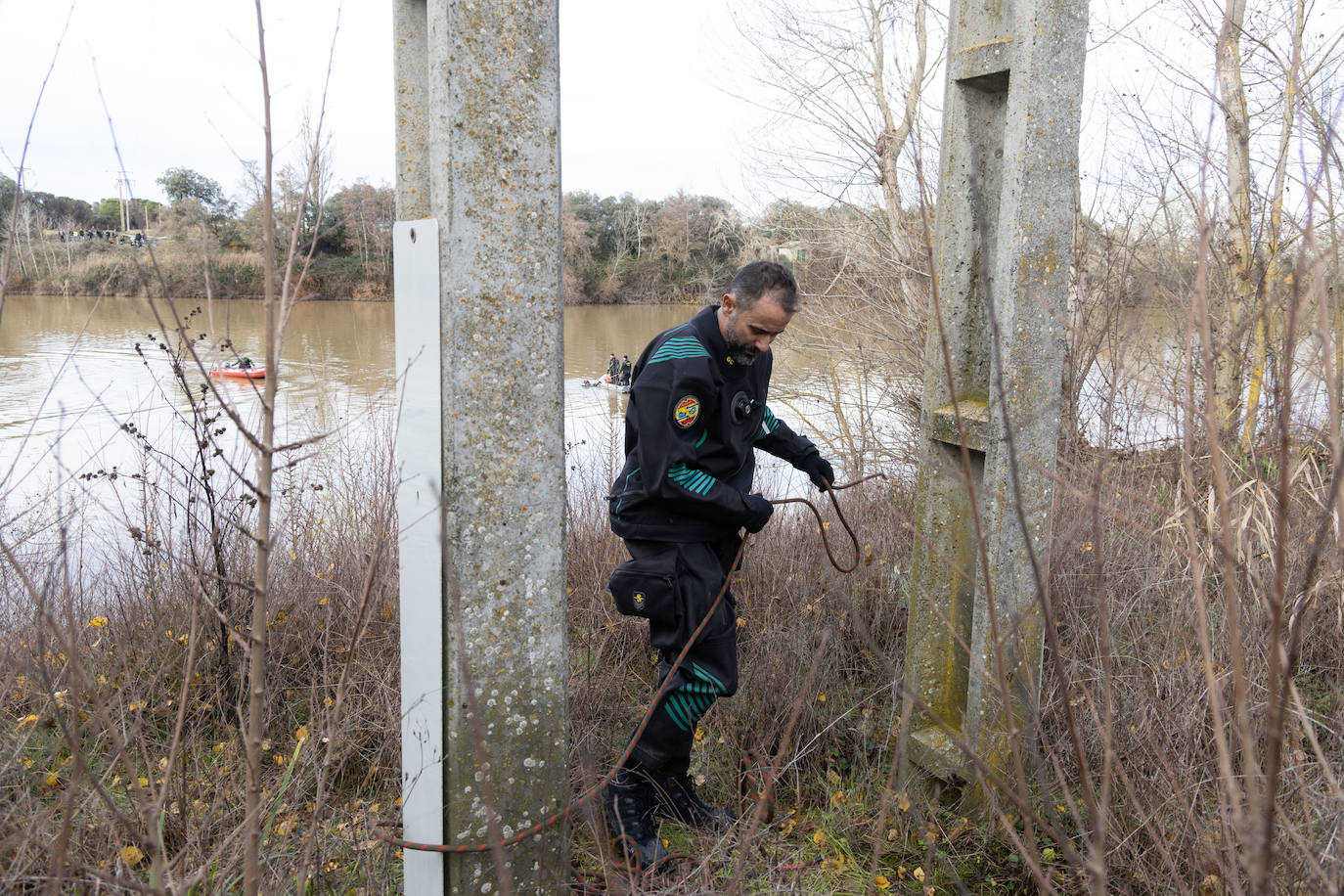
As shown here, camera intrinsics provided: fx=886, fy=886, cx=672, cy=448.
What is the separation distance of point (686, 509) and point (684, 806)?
1099mm

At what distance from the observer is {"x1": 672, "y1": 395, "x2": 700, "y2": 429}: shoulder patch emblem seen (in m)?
2.83

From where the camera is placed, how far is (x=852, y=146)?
26.9ft

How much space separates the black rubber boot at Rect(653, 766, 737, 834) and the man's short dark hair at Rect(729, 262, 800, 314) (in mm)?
1637

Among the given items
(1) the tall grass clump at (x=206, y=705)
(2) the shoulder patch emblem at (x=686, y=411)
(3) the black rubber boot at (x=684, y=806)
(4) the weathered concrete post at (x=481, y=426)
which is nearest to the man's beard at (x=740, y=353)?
(2) the shoulder patch emblem at (x=686, y=411)

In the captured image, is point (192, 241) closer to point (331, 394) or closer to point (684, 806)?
point (684, 806)

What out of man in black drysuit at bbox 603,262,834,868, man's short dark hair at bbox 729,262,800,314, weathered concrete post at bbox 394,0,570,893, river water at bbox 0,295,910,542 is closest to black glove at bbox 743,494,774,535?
man in black drysuit at bbox 603,262,834,868

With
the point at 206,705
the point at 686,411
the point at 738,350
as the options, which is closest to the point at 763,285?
the point at 738,350

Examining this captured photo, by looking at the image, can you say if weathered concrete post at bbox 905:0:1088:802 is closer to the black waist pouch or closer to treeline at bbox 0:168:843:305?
the black waist pouch

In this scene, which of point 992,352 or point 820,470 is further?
point 820,470

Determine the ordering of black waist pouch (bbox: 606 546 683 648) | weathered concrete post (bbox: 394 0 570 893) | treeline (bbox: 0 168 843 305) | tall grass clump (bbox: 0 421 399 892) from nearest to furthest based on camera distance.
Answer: weathered concrete post (bbox: 394 0 570 893)
tall grass clump (bbox: 0 421 399 892)
black waist pouch (bbox: 606 546 683 648)
treeline (bbox: 0 168 843 305)

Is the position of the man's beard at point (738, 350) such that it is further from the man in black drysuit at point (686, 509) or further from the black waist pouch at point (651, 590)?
the black waist pouch at point (651, 590)

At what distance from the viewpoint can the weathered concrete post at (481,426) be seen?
79.7 inches

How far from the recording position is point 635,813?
3012 millimetres

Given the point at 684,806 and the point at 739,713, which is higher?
the point at 739,713
